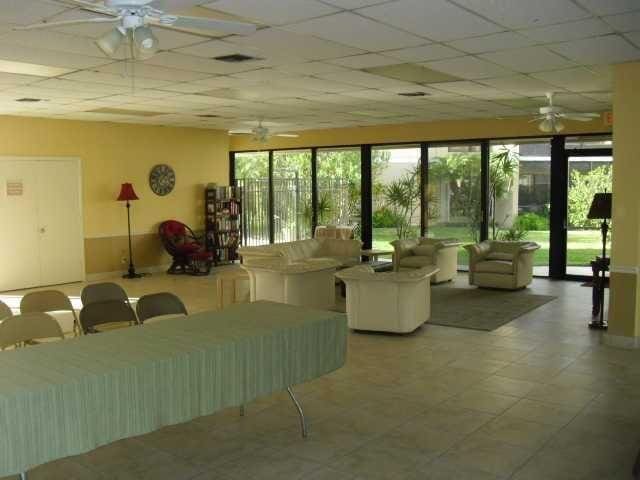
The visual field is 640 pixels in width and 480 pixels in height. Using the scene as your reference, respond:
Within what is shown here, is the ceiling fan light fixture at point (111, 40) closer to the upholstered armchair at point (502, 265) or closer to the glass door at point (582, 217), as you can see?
the upholstered armchair at point (502, 265)

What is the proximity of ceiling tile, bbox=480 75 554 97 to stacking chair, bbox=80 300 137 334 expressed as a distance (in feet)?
15.2

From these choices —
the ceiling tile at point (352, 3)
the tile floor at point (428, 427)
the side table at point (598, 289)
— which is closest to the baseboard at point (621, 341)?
the tile floor at point (428, 427)

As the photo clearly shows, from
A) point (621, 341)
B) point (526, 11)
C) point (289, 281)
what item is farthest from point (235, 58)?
point (621, 341)

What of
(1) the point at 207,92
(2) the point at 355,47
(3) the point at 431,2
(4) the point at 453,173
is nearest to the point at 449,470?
(3) the point at 431,2

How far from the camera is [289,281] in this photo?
8305 mm

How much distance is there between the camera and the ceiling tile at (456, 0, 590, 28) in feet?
14.3

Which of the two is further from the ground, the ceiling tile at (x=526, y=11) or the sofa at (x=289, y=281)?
the ceiling tile at (x=526, y=11)

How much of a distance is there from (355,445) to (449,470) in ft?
2.20

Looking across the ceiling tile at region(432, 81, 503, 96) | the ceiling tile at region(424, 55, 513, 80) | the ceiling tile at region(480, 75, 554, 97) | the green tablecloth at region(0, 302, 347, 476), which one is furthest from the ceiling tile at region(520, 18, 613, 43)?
the green tablecloth at region(0, 302, 347, 476)

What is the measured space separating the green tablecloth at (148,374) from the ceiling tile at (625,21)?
2945mm

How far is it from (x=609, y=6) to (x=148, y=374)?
149 inches

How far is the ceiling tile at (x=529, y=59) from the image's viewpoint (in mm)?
5957

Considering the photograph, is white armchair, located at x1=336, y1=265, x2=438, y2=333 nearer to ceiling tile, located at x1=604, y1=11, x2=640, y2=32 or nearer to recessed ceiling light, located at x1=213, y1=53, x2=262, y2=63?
recessed ceiling light, located at x1=213, y1=53, x2=262, y2=63

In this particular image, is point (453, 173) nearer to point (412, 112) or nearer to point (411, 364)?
point (412, 112)
